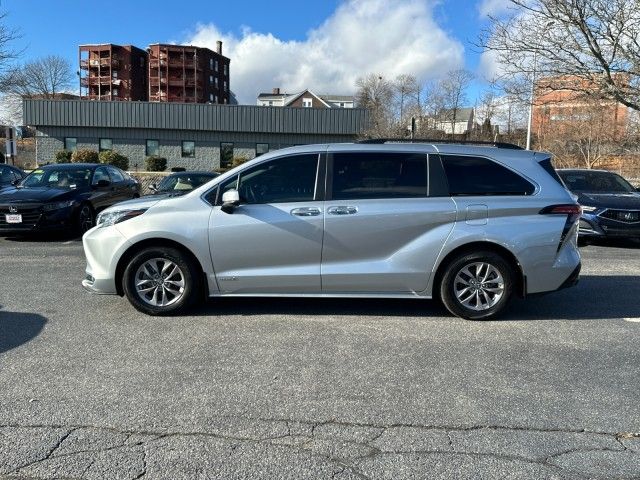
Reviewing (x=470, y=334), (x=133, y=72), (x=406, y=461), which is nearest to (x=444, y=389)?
(x=406, y=461)

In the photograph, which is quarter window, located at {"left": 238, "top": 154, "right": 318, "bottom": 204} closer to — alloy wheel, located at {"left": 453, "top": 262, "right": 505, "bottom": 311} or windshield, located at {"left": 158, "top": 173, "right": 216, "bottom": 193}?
alloy wheel, located at {"left": 453, "top": 262, "right": 505, "bottom": 311}

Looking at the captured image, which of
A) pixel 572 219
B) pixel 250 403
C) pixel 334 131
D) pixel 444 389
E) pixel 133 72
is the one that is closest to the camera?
pixel 250 403

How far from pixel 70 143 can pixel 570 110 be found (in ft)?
100

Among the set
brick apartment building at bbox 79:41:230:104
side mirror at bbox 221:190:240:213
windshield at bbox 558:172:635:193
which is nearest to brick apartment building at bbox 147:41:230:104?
brick apartment building at bbox 79:41:230:104

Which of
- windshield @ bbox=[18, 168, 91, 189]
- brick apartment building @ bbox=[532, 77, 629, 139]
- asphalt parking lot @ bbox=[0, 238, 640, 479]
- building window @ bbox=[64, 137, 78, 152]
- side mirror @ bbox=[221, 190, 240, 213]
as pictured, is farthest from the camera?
building window @ bbox=[64, 137, 78, 152]

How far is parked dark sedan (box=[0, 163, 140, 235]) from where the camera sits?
1063cm

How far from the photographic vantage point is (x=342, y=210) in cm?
550

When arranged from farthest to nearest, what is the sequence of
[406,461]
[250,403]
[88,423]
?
[250,403] < [88,423] < [406,461]

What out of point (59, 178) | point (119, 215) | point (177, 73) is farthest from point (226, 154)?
point (177, 73)

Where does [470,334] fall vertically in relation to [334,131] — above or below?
below

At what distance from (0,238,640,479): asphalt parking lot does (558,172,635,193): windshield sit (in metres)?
6.77

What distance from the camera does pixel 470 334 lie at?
17.1ft

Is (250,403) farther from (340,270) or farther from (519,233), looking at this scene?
(519,233)

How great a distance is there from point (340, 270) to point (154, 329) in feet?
6.20
